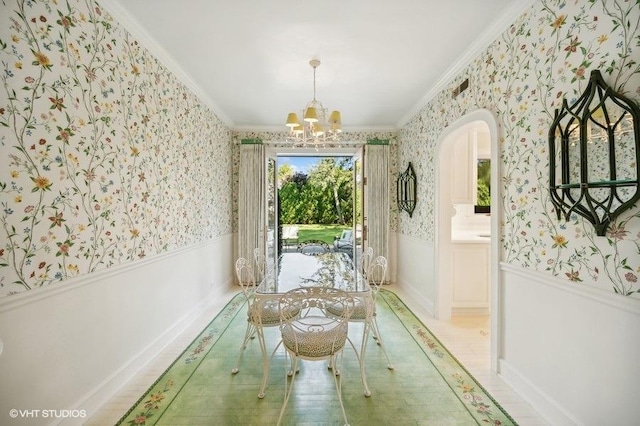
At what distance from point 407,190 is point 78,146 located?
13.4 ft

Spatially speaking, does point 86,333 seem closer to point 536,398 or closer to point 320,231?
point 536,398

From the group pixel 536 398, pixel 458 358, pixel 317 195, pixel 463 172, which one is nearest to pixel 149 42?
pixel 463 172

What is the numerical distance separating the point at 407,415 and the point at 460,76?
3.12 metres

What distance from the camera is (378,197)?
5211 mm

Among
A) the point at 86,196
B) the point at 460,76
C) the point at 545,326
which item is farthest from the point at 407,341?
the point at 86,196

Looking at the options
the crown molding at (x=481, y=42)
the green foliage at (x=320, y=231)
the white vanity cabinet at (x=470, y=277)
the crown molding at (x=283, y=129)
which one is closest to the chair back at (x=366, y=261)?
the white vanity cabinet at (x=470, y=277)

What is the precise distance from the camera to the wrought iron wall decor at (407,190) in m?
4.45

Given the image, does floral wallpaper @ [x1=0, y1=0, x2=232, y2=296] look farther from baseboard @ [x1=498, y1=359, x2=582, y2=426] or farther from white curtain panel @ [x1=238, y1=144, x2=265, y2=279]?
baseboard @ [x1=498, y1=359, x2=582, y2=426]

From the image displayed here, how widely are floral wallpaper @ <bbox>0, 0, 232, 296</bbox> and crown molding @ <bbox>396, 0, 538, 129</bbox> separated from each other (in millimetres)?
2968

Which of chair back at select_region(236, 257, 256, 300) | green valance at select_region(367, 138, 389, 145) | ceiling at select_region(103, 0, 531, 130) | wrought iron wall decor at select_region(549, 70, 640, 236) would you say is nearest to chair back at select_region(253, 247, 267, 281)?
chair back at select_region(236, 257, 256, 300)

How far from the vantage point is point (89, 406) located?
188 centimetres

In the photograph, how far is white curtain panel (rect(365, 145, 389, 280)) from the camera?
17.0 ft

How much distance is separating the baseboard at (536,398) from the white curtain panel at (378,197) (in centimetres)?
295

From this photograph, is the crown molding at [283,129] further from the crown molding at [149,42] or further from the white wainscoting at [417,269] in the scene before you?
the white wainscoting at [417,269]
